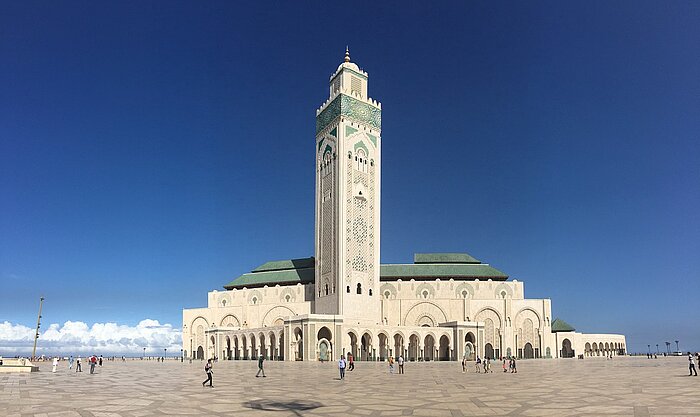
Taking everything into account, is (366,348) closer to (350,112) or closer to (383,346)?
(383,346)

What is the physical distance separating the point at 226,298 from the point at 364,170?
29.9 m

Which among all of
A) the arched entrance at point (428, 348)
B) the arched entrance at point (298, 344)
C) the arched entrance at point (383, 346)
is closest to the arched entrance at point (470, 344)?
the arched entrance at point (428, 348)

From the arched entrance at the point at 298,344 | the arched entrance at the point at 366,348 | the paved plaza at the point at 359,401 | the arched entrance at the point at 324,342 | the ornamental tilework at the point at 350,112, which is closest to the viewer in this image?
the paved plaza at the point at 359,401

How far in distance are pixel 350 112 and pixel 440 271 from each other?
82.0ft

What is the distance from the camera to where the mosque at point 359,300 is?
69.2 m

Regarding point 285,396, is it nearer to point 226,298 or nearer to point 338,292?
point 338,292

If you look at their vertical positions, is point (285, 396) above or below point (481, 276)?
below

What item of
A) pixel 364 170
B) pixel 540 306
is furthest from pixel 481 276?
pixel 364 170

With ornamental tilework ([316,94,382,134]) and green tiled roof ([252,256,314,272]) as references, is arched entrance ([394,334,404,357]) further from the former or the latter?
ornamental tilework ([316,94,382,134])

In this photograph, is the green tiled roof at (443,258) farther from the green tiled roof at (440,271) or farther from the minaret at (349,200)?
the minaret at (349,200)

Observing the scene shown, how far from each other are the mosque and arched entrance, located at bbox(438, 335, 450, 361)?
0.13m

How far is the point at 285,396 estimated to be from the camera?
1903 centimetres

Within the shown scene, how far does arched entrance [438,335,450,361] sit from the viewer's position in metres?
73.6

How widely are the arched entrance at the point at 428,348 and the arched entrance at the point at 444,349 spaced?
3.94 feet
